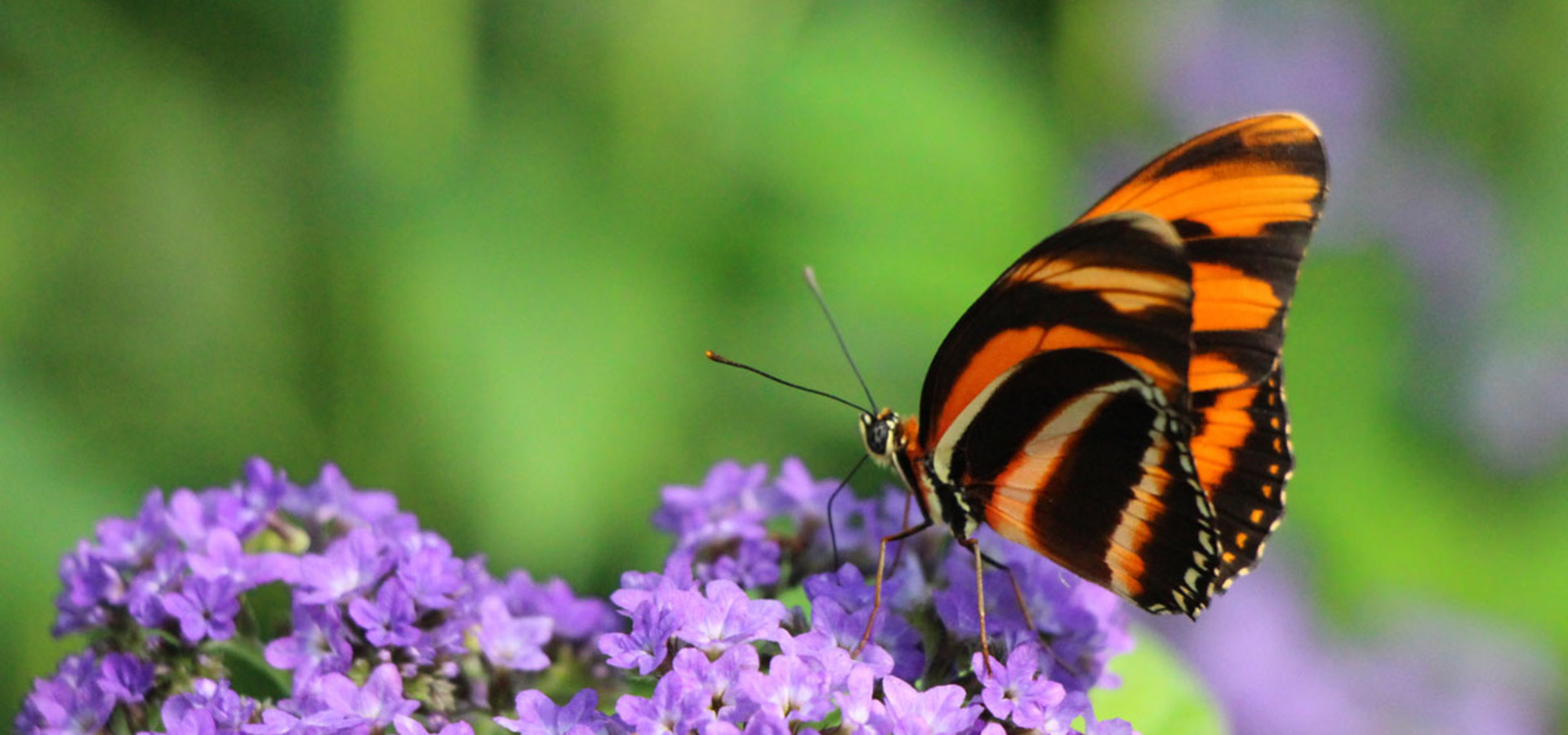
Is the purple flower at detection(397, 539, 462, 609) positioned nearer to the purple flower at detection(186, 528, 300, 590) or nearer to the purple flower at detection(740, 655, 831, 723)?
the purple flower at detection(186, 528, 300, 590)

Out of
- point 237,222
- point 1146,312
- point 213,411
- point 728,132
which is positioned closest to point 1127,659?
point 1146,312

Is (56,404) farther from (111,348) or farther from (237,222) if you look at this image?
(237,222)

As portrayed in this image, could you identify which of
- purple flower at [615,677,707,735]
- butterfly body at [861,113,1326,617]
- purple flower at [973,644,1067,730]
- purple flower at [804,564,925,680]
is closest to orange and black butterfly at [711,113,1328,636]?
butterfly body at [861,113,1326,617]

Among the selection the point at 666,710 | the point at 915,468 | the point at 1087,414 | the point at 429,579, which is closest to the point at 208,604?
the point at 429,579

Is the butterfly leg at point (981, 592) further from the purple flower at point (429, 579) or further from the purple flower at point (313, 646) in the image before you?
the purple flower at point (313, 646)

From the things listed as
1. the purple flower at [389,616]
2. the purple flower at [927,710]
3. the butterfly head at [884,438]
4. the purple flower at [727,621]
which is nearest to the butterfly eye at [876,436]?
the butterfly head at [884,438]

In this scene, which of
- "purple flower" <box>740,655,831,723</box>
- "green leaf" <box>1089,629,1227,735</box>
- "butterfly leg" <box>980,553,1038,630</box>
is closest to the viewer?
"purple flower" <box>740,655,831,723</box>
